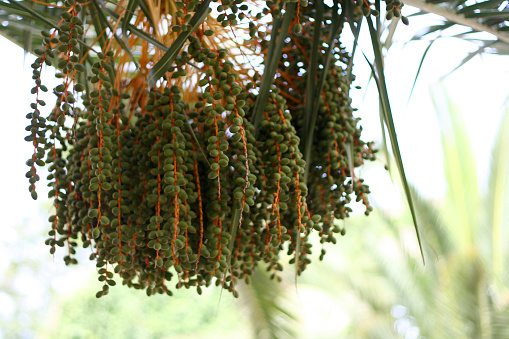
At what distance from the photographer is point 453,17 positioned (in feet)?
2.86

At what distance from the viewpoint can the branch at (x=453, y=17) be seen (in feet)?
2.79

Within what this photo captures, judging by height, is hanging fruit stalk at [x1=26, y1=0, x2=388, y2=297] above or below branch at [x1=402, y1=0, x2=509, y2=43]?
below

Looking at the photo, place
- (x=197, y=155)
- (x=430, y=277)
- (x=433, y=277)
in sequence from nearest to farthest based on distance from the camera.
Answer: (x=197, y=155), (x=433, y=277), (x=430, y=277)

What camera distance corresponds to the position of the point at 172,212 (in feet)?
2.05

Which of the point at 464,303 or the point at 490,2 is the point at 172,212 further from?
the point at 464,303

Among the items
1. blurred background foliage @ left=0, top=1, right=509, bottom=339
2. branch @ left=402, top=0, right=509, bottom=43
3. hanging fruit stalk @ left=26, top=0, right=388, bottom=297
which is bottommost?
blurred background foliage @ left=0, top=1, right=509, bottom=339

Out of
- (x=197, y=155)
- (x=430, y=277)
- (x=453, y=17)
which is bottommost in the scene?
(x=430, y=277)

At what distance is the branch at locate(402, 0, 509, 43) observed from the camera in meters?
0.85

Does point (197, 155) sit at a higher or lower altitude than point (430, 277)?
higher

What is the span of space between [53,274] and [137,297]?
3.13 ft

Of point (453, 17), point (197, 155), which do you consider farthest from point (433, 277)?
point (197, 155)

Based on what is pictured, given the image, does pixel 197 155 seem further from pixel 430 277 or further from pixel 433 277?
pixel 430 277

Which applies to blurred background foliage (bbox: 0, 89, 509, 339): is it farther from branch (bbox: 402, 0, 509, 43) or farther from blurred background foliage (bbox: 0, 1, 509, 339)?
branch (bbox: 402, 0, 509, 43)

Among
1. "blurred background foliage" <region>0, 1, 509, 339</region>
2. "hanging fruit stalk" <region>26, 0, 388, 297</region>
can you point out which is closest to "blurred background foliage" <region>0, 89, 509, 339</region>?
"blurred background foliage" <region>0, 1, 509, 339</region>
